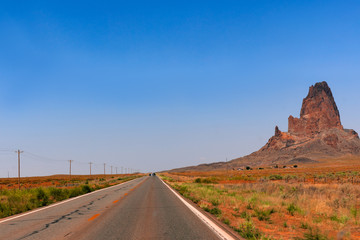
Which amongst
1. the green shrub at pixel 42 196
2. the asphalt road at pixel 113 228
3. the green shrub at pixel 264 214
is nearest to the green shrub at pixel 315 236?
the asphalt road at pixel 113 228

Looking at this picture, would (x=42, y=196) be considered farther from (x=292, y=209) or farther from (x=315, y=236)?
(x=315, y=236)

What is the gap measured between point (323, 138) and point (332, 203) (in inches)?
7451

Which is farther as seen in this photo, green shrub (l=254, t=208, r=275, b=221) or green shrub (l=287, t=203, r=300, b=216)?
green shrub (l=287, t=203, r=300, b=216)

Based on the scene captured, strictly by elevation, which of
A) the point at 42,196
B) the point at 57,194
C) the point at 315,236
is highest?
the point at 315,236

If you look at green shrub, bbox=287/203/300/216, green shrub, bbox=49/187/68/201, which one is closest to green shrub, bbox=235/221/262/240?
green shrub, bbox=287/203/300/216

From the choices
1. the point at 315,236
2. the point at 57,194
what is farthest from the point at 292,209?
the point at 57,194

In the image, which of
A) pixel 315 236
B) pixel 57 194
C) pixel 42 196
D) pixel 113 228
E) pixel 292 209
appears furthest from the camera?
pixel 57 194

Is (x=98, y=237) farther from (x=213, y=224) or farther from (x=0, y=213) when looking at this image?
(x=0, y=213)

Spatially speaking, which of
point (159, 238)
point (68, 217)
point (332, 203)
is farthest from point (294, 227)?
point (68, 217)

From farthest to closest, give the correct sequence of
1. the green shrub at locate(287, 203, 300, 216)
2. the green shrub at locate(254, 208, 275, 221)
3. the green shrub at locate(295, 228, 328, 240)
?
the green shrub at locate(287, 203, 300, 216)
the green shrub at locate(254, 208, 275, 221)
the green shrub at locate(295, 228, 328, 240)

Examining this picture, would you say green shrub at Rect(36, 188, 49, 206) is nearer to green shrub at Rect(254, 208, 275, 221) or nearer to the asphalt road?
the asphalt road

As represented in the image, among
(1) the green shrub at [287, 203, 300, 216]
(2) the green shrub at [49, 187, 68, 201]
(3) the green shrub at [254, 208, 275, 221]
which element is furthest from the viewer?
(2) the green shrub at [49, 187, 68, 201]

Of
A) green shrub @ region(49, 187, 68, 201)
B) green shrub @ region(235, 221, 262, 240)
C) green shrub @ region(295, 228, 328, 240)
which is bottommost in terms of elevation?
green shrub @ region(49, 187, 68, 201)

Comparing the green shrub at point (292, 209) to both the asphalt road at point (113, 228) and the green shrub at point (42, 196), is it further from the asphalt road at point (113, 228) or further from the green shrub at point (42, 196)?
the green shrub at point (42, 196)
